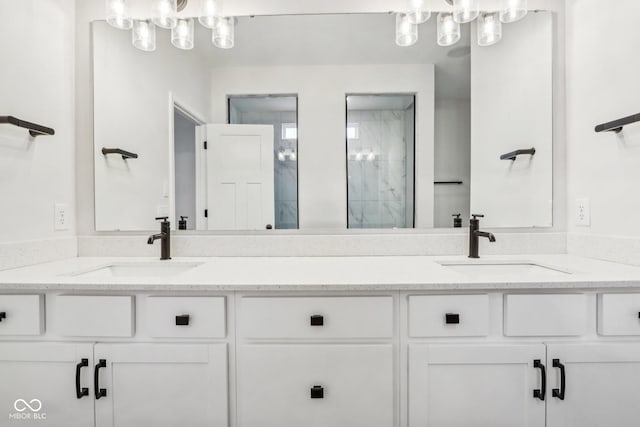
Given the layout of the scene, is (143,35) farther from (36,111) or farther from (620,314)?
(620,314)

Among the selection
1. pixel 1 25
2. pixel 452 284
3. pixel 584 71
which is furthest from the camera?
pixel 584 71

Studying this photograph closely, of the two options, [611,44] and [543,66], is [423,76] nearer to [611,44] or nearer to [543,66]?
[543,66]

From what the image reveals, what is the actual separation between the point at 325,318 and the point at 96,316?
0.81 m

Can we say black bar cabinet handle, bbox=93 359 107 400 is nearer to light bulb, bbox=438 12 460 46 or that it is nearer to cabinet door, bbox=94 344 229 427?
cabinet door, bbox=94 344 229 427

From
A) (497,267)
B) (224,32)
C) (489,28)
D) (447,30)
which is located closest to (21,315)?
(224,32)

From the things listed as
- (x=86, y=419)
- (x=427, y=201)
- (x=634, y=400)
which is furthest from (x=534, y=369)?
(x=86, y=419)

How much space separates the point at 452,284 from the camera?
1.01 metres

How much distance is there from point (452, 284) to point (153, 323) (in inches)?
41.6

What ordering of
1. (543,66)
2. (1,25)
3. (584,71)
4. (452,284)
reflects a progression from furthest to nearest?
(543,66), (584,71), (1,25), (452,284)

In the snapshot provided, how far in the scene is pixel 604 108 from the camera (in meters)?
1.36

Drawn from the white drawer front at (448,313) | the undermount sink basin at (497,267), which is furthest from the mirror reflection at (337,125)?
the white drawer front at (448,313)

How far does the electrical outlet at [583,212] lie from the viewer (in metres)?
1.45

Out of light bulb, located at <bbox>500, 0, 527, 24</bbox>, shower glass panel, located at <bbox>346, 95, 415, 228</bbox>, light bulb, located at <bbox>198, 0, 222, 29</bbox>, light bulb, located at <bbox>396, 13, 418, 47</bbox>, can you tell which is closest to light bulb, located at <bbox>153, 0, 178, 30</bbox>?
light bulb, located at <bbox>198, 0, 222, 29</bbox>

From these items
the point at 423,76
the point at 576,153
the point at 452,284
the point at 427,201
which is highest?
the point at 423,76
